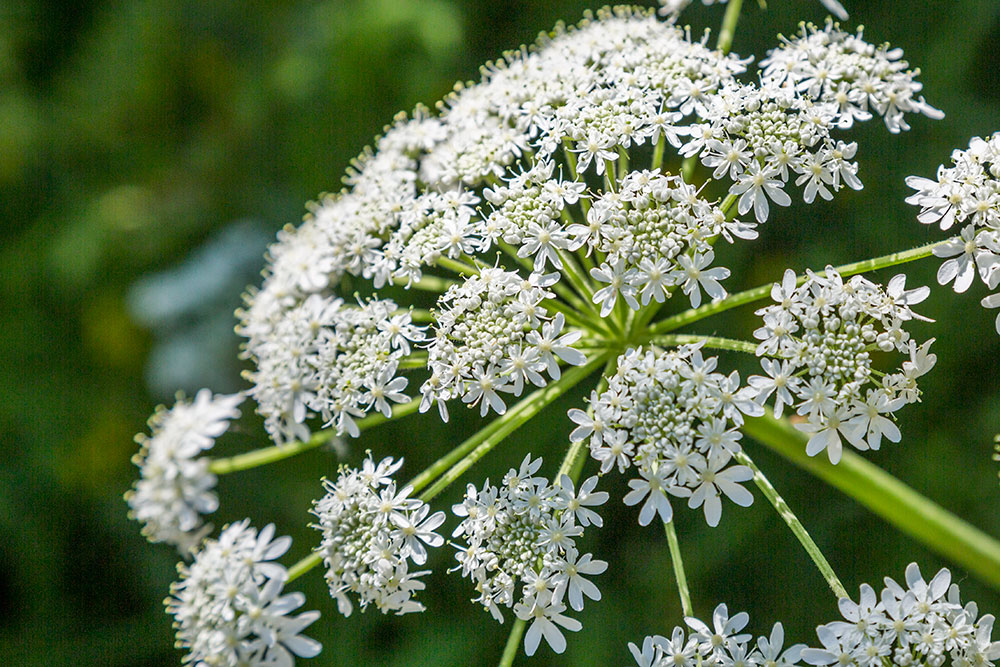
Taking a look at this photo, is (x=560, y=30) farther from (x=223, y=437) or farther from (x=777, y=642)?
(x=223, y=437)

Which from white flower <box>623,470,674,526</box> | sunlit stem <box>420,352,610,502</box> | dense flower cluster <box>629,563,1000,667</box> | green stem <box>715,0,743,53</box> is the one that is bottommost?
dense flower cluster <box>629,563,1000,667</box>

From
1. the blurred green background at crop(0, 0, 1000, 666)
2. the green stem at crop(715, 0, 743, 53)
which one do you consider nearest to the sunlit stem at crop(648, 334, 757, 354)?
the green stem at crop(715, 0, 743, 53)

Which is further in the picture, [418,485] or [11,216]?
[11,216]

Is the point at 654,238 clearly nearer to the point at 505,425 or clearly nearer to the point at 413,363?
the point at 505,425

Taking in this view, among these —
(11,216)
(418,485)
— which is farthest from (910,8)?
(11,216)

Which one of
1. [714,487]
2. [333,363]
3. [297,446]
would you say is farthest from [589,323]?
[297,446]

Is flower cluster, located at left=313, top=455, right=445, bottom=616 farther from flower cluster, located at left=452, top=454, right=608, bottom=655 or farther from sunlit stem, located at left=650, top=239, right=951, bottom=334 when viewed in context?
sunlit stem, located at left=650, top=239, right=951, bottom=334
